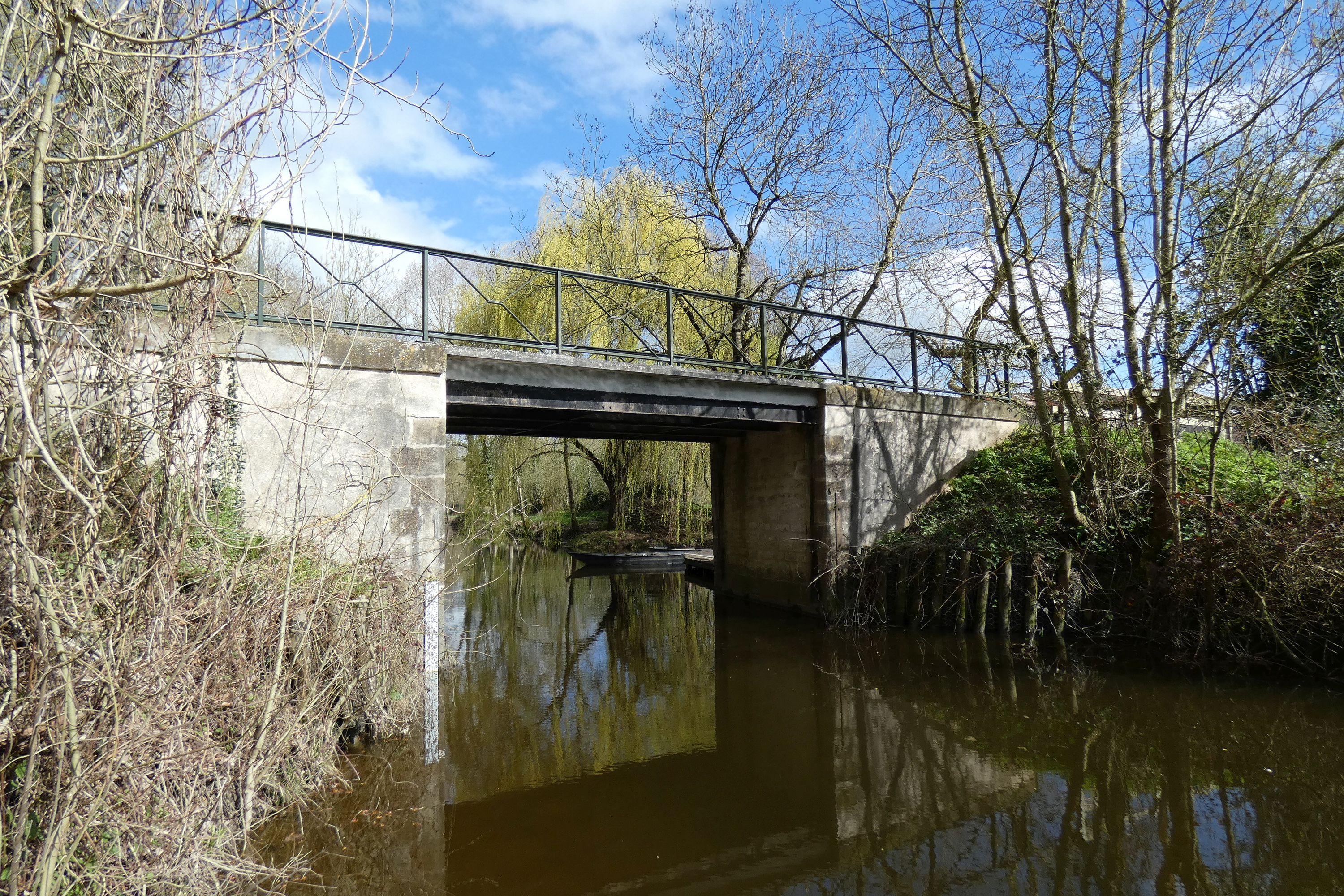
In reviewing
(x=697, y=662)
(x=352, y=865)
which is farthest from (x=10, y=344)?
(x=697, y=662)

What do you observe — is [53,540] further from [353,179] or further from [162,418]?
[353,179]

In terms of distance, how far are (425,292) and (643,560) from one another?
11585mm

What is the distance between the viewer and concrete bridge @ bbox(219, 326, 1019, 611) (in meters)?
5.84

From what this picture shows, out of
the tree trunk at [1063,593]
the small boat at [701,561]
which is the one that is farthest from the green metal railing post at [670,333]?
the small boat at [701,561]

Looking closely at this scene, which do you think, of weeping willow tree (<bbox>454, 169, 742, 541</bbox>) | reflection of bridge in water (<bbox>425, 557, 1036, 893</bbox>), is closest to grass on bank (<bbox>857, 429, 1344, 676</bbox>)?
reflection of bridge in water (<bbox>425, 557, 1036, 893</bbox>)

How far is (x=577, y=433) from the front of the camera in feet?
40.8

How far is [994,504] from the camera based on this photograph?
998 cm

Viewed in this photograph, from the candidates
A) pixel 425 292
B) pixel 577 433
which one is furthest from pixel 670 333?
pixel 577 433

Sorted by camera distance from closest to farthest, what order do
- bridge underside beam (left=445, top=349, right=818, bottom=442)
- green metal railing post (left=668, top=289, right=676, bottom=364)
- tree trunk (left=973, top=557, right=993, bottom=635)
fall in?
bridge underside beam (left=445, top=349, right=818, bottom=442) < green metal railing post (left=668, top=289, right=676, bottom=364) < tree trunk (left=973, top=557, right=993, bottom=635)

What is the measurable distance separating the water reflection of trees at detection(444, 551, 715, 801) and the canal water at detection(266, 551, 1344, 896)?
4 centimetres

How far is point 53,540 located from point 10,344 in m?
0.76

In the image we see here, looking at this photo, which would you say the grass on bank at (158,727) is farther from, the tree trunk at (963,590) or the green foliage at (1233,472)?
the green foliage at (1233,472)

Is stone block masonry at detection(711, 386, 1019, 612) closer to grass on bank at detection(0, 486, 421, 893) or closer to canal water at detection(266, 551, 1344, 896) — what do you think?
canal water at detection(266, 551, 1344, 896)

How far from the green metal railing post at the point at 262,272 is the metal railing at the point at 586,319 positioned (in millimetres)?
24
